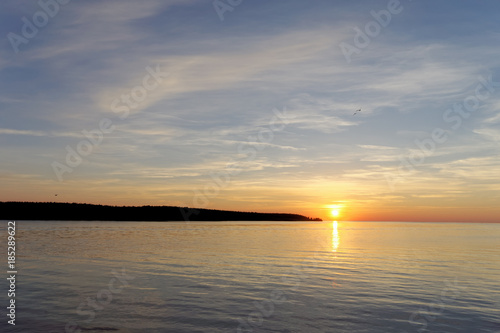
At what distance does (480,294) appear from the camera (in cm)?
2995

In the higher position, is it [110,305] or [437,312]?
[437,312]

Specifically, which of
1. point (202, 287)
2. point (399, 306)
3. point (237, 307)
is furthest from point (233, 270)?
point (399, 306)

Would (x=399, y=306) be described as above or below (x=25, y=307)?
above

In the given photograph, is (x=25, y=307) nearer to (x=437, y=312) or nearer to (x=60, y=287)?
(x=60, y=287)

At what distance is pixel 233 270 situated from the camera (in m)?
40.1

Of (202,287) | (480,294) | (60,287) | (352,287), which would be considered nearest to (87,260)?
(60,287)

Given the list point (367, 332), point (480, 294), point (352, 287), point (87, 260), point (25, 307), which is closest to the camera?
point (367, 332)

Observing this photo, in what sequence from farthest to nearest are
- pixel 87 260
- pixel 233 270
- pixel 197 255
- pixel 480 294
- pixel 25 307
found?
pixel 197 255 < pixel 87 260 < pixel 233 270 < pixel 480 294 < pixel 25 307

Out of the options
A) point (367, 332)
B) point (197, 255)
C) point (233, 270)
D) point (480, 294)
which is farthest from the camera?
point (197, 255)

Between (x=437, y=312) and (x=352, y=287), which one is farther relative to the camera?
(x=352, y=287)

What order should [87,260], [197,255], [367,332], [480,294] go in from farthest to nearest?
[197,255]
[87,260]
[480,294]
[367,332]

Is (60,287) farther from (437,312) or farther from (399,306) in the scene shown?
(437,312)

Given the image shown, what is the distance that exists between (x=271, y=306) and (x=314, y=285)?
8263mm

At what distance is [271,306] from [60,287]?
16.0 m
